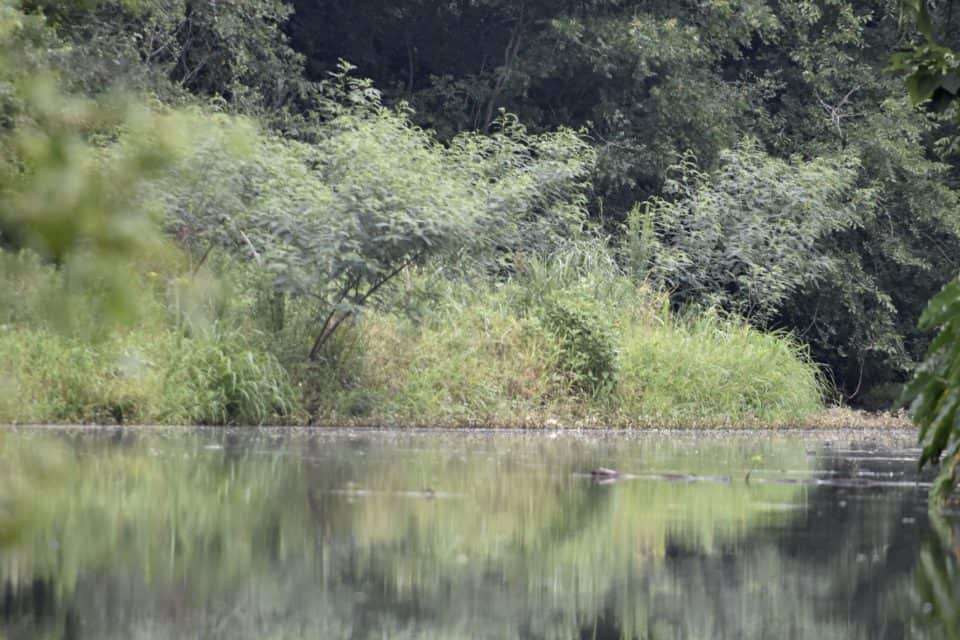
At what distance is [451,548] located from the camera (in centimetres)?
775

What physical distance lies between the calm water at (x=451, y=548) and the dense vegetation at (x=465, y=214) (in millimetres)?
582

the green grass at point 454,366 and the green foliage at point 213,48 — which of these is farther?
the green foliage at point 213,48

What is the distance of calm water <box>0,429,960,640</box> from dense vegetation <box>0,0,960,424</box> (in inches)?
22.9

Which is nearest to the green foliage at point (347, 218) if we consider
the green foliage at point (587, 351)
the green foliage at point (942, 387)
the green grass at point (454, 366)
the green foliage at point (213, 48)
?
the green grass at point (454, 366)

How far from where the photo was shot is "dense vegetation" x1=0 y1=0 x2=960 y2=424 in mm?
2803

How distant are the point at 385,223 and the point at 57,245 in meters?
15.3

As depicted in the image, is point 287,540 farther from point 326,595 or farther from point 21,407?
point 21,407

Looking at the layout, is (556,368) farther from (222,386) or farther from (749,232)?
(749,232)

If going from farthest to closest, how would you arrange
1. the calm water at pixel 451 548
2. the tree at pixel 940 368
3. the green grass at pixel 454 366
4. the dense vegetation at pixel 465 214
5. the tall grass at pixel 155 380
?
the green grass at pixel 454 366 < the tall grass at pixel 155 380 < the tree at pixel 940 368 < the calm water at pixel 451 548 < the dense vegetation at pixel 465 214

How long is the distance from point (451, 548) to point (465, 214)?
11.3 meters

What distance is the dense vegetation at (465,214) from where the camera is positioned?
2803 mm

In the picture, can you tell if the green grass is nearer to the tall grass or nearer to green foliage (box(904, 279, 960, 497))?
the tall grass

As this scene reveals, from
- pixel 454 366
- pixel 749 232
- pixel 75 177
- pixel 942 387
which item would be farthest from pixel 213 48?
pixel 75 177

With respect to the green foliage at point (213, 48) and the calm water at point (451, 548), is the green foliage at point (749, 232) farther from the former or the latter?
the calm water at point (451, 548)
